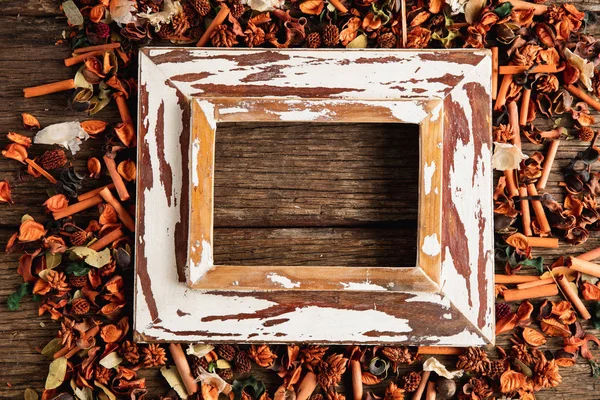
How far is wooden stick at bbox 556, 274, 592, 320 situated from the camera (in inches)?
33.4

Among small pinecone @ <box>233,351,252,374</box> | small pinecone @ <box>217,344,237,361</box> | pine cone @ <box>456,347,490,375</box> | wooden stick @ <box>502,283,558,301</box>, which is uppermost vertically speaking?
wooden stick @ <box>502,283,558,301</box>

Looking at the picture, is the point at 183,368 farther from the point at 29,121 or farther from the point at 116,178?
the point at 29,121

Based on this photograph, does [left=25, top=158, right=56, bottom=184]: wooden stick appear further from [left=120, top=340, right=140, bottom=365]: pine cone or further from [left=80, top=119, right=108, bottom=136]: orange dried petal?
[left=120, top=340, right=140, bottom=365]: pine cone

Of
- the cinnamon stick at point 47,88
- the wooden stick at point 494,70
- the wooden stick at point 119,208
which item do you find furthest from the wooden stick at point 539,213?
the cinnamon stick at point 47,88

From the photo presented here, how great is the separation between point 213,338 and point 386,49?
1.55 feet

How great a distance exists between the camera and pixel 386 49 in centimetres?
81

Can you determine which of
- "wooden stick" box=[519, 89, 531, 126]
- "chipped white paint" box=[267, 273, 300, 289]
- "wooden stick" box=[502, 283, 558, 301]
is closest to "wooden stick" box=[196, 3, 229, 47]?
"chipped white paint" box=[267, 273, 300, 289]

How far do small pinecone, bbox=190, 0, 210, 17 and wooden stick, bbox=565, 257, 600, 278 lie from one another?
2.09 feet

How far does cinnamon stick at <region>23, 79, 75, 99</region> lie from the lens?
0.84 m

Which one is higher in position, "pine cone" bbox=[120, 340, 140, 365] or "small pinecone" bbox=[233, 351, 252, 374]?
"pine cone" bbox=[120, 340, 140, 365]

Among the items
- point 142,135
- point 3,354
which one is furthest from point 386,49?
point 3,354

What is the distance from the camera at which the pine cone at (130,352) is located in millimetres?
829

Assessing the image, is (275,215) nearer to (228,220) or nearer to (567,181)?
(228,220)

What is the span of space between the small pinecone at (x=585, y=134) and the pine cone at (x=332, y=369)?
1.56 feet
